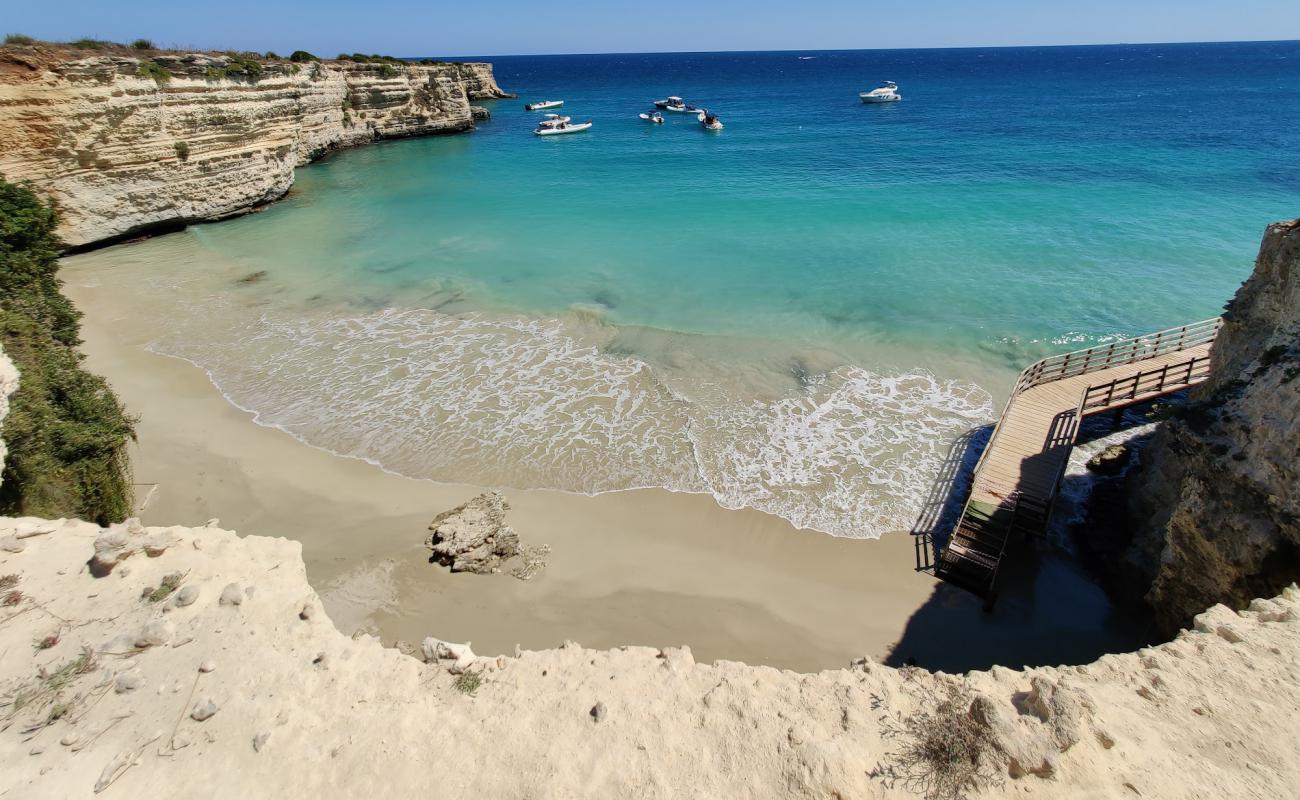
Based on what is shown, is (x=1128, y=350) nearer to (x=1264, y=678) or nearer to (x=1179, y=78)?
(x=1264, y=678)

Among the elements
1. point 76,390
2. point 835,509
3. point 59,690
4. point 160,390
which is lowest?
point 835,509

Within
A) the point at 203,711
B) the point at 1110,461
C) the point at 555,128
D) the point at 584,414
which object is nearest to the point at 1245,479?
the point at 1110,461

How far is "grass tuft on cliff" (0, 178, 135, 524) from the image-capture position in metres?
10.2

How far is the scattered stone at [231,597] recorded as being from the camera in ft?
25.9

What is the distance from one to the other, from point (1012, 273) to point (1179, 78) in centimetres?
13662

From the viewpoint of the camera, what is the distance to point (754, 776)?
261 inches

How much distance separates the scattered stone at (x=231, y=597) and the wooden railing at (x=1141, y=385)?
18405 millimetres

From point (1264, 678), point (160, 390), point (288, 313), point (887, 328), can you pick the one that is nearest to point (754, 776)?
point (1264, 678)

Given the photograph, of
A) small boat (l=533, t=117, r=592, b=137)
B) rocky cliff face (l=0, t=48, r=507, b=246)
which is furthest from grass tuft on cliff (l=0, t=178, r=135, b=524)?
small boat (l=533, t=117, r=592, b=137)

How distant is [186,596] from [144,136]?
1289 inches

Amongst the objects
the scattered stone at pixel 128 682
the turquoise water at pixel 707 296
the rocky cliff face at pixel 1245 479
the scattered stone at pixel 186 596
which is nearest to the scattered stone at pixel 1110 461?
the turquoise water at pixel 707 296

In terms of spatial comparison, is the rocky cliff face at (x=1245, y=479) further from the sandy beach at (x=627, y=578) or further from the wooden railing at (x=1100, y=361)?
the wooden railing at (x=1100, y=361)

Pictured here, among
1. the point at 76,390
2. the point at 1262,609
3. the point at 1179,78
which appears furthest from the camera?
Result: the point at 1179,78

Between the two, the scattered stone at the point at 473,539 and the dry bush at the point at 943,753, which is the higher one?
the dry bush at the point at 943,753
